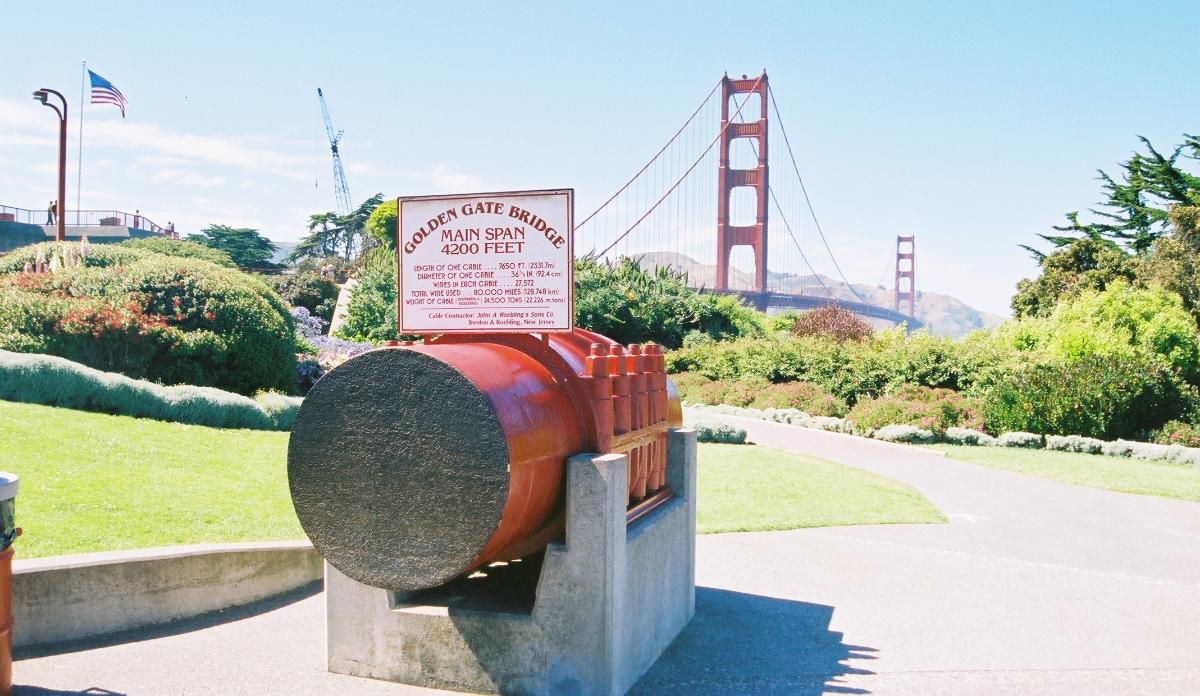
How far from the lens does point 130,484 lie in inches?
286

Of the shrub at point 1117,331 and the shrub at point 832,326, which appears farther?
the shrub at point 832,326

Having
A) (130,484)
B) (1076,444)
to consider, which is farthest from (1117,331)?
(130,484)

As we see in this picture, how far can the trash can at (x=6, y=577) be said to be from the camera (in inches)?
164

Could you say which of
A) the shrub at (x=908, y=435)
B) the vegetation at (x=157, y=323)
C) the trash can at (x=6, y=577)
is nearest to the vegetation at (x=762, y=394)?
the shrub at (x=908, y=435)

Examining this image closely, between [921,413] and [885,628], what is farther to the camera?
[921,413]

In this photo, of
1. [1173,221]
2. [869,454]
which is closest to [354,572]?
[869,454]

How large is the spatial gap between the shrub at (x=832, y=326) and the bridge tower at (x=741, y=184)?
2184cm

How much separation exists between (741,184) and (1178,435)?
50.9m

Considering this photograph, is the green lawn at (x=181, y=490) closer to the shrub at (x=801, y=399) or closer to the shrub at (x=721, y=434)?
the shrub at (x=721, y=434)

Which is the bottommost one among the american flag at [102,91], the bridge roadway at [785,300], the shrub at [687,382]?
the shrub at [687,382]

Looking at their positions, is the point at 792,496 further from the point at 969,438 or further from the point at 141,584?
the point at 969,438

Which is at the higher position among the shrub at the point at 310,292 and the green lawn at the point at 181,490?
the shrub at the point at 310,292

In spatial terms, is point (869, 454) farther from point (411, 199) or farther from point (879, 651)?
point (411, 199)

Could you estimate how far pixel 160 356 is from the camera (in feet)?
44.0
